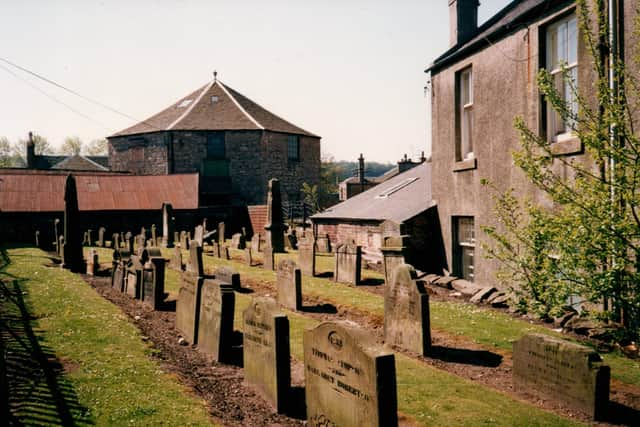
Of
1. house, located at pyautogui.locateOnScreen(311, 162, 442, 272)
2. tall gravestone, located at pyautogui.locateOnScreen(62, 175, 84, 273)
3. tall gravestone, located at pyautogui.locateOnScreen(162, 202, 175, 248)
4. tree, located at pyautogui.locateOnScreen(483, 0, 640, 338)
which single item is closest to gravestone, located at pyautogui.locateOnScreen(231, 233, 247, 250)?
tall gravestone, located at pyautogui.locateOnScreen(162, 202, 175, 248)

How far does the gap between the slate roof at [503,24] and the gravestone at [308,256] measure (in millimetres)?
7226

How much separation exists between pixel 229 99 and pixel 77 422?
46269 millimetres

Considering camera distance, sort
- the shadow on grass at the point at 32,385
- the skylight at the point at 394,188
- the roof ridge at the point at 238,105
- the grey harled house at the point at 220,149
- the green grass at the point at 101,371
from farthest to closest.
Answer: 1. the roof ridge at the point at 238,105
2. the grey harled house at the point at 220,149
3. the skylight at the point at 394,188
4. the green grass at the point at 101,371
5. the shadow on grass at the point at 32,385

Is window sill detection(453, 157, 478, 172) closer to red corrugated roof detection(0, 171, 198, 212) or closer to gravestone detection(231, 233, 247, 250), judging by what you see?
gravestone detection(231, 233, 247, 250)

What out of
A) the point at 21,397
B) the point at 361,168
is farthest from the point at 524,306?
the point at 361,168

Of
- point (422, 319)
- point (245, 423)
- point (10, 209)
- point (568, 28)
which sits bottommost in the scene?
point (245, 423)

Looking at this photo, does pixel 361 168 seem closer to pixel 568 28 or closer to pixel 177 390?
pixel 568 28

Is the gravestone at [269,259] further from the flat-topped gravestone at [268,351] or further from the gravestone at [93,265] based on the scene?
the flat-topped gravestone at [268,351]

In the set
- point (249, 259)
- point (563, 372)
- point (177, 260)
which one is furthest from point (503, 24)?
point (177, 260)

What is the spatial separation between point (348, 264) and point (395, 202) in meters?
5.78

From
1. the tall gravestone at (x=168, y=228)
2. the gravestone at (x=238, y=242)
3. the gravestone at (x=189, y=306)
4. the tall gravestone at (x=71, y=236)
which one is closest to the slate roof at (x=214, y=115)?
the tall gravestone at (x=168, y=228)

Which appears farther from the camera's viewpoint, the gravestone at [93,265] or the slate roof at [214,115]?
the slate roof at [214,115]

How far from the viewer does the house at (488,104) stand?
11.6m

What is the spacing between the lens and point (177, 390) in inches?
279
